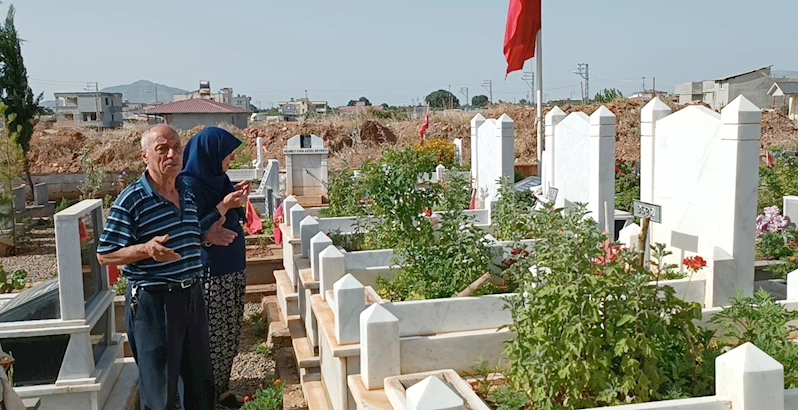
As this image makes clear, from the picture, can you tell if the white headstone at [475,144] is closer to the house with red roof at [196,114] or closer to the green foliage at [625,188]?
the green foliage at [625,188]

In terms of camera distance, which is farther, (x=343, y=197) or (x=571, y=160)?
(x=343, y=197)

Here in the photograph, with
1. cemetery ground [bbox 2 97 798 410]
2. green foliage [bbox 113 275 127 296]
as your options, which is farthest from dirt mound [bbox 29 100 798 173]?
cemetery ground [bbox 2 97 798 410]

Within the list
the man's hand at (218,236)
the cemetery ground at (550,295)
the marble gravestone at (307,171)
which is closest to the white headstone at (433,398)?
the cemetery ground at (550,295)

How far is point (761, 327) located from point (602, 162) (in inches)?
96.1

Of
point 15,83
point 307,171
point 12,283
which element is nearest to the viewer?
point 12,283

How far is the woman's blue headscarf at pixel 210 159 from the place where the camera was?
4648 mm

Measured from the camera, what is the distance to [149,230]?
3586mm

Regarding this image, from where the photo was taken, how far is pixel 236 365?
18.7ft

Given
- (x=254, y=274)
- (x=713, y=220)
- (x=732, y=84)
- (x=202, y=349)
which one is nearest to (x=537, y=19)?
(x=254, y=274)

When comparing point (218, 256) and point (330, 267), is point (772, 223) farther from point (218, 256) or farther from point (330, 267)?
point (218, 256)

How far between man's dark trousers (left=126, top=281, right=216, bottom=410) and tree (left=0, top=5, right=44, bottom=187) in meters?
19.5

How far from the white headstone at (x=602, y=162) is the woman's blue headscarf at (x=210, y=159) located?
9.72 feet

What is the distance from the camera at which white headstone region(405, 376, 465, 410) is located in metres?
2.34

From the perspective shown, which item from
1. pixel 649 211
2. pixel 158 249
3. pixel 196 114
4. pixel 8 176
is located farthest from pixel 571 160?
pixel 196 114
